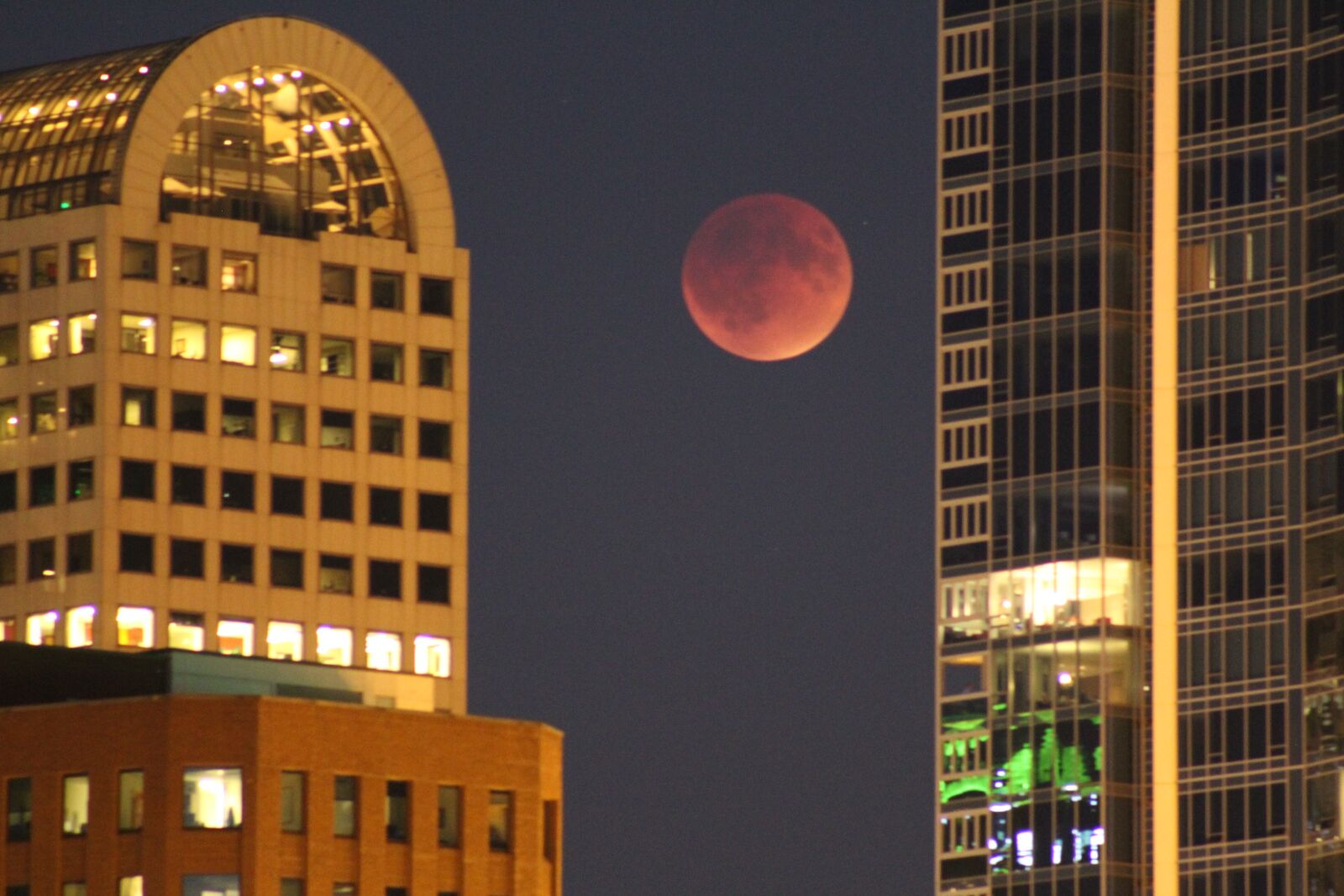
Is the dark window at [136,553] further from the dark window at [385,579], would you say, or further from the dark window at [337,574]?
the dark window at [385,579]

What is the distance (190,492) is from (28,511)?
7.99 metres

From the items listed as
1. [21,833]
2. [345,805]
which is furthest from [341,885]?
[21,833]

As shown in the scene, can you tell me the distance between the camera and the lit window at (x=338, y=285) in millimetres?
186750

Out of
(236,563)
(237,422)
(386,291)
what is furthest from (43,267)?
(236,563)

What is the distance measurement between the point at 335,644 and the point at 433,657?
5990 mm

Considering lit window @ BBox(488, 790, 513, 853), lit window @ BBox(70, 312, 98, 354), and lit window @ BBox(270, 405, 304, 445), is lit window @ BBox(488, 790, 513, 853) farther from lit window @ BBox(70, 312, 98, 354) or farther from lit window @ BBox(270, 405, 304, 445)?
lit window @ BBox(70, 312, 98, 354)

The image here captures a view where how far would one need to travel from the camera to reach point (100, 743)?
4427 inches

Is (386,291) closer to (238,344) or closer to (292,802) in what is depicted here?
(238,344)

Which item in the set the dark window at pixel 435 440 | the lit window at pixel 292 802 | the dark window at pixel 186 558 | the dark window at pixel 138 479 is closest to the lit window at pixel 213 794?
the lit window at pixel 292 802

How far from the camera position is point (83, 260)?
182 meters

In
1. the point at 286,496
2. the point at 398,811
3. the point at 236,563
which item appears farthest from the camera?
the point at 286,496

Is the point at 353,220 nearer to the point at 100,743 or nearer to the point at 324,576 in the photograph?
the point at 324,576

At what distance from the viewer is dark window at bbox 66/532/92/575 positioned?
178125mm

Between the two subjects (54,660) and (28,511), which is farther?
(28,511)
